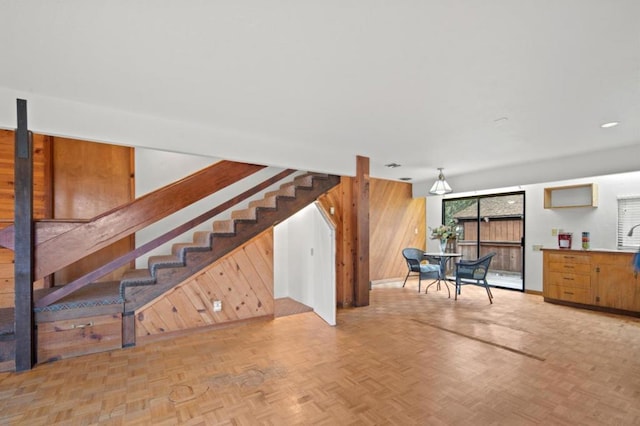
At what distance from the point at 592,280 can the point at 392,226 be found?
12.5 ft

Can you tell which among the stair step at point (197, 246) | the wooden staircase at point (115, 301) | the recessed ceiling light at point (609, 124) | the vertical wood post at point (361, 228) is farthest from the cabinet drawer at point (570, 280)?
the stair step at point (197, 246)

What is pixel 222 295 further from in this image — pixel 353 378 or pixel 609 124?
pixel 609 124

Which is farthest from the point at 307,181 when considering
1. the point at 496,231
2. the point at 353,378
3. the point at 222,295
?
the point at 496,231

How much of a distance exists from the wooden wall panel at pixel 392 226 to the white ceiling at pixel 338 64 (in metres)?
3.51

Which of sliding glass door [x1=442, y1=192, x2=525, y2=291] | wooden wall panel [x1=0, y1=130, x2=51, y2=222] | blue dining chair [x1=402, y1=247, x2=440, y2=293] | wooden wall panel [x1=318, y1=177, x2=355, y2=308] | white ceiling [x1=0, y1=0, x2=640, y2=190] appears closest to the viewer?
white ceiling [x1=0, y1=0, x2=640, y2=190]

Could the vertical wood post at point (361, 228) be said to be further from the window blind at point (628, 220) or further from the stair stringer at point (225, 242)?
the window blind at point (628, 220)

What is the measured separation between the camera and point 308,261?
199 inches

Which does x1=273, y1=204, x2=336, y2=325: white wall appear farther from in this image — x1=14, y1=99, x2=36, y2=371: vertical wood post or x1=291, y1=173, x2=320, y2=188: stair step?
x1=14, y1=99, x2=36, y2=371: vertical wood post

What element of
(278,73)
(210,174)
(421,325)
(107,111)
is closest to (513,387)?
(421,325)

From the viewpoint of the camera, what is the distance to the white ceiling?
1678 mm

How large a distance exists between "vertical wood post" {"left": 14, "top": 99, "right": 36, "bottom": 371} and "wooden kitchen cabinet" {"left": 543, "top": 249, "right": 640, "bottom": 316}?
7.46 meters

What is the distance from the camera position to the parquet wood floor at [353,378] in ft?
7.07

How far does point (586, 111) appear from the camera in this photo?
3.06m

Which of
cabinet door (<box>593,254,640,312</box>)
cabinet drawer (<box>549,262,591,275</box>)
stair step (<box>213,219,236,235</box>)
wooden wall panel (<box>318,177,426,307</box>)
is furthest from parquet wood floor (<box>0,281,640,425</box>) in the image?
wooden wall panel (<box>318,177,426,307</box>)
